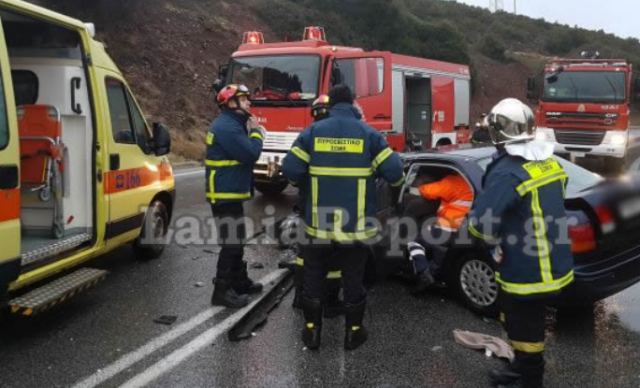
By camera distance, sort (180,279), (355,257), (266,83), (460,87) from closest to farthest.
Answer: (355,257), (180,279), (266,83), (460,87)

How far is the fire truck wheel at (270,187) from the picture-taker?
10418mm

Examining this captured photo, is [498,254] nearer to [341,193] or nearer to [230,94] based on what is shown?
[341,193]

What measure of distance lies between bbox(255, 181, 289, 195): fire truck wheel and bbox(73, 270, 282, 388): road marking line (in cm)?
543

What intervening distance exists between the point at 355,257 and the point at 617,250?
1.88 m

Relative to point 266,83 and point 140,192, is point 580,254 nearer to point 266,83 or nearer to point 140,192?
point 140,192

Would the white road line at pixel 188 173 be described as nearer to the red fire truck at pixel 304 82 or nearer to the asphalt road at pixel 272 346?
the red fire truck at pixel 304 82

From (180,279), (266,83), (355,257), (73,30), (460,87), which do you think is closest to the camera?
(355,257)

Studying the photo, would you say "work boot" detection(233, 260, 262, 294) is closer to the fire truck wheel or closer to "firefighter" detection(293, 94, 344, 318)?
"firefighter" detection(293, 94, 344, 318)

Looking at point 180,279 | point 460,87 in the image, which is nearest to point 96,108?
point 180,279

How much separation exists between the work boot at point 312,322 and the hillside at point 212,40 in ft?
42.8

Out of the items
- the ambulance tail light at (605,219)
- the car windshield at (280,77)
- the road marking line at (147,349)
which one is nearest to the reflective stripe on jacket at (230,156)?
the road marking line at (147,349)

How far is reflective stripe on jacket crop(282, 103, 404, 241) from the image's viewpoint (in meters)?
3.96

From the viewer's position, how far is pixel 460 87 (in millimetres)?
13586

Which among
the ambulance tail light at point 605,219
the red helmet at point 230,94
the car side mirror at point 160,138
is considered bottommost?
the ambulance tail light at point 605,219
